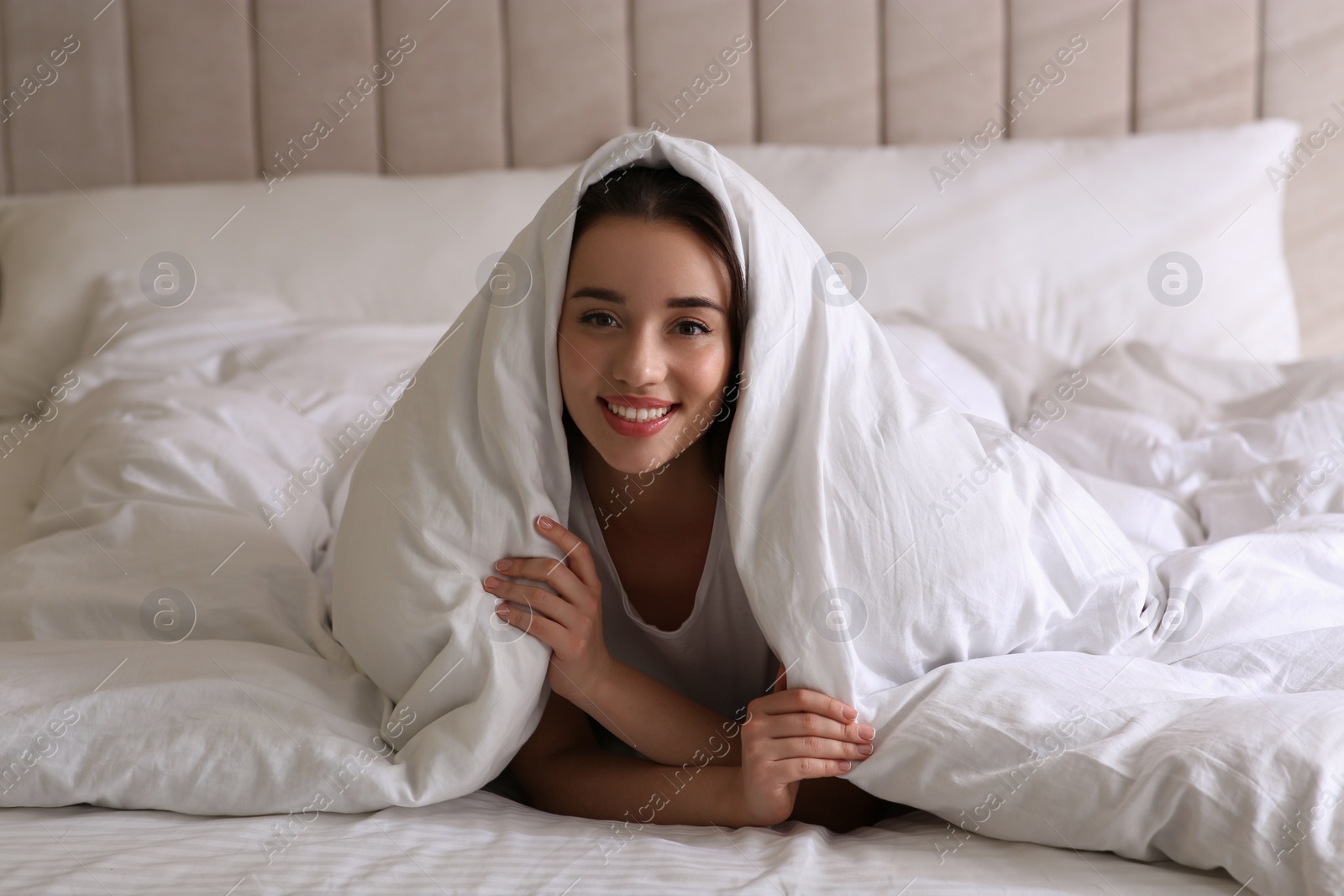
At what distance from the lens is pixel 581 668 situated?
918 millimetres

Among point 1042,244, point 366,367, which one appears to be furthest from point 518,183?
point 1042,244

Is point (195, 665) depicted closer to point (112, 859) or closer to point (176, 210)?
point (112, 859)

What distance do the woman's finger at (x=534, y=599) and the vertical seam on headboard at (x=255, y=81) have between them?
1.77 meters

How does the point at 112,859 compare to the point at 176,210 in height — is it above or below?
below

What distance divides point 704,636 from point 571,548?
0.20 meters

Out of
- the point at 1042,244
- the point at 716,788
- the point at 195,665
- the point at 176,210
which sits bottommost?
the point at 716,788

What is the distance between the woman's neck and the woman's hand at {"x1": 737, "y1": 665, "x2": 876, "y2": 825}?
276 mm

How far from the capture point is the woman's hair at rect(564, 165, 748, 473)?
93cm

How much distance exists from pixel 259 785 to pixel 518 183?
1.46 metres

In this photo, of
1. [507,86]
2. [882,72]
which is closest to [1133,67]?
[882,72]

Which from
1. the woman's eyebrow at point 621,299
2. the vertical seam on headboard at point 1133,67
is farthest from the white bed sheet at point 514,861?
the vertical seam on headboard at point 1133,67

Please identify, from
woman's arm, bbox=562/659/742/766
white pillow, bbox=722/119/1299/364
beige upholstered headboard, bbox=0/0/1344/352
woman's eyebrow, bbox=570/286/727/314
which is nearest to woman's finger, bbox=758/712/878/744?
woman's arm, bbox=562/659/742/766

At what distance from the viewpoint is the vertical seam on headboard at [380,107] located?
225 centimetres

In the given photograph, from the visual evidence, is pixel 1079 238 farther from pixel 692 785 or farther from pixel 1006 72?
pixel 692 785
